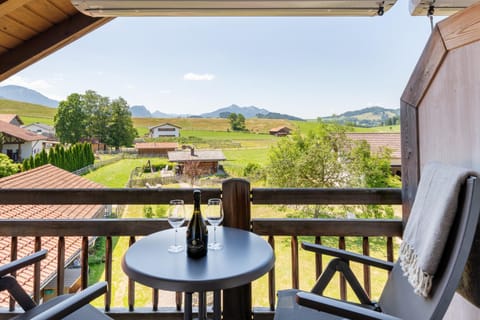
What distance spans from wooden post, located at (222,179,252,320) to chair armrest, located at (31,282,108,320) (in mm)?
810

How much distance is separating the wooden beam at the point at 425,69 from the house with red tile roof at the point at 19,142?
3.24 meters

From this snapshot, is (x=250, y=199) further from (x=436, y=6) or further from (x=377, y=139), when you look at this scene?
(x=377, y=139)

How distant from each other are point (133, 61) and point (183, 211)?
3.13m

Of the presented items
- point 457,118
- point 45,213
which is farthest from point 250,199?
point 45,213

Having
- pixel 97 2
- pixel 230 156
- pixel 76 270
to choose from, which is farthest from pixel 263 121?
pixel 76 270

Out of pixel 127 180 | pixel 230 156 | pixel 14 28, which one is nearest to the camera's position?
pixel 14 28

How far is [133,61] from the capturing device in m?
3.74

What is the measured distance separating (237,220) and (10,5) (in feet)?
6.94

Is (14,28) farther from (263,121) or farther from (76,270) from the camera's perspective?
(263,121)

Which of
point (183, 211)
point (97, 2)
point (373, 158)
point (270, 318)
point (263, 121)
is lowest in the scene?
point (270, 318)

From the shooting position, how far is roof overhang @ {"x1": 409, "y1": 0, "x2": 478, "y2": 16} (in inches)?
68.6

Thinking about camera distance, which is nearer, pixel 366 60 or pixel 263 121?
pixel 263 121

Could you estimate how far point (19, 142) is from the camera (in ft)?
8.56

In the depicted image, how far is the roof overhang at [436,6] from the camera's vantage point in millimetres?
1742
